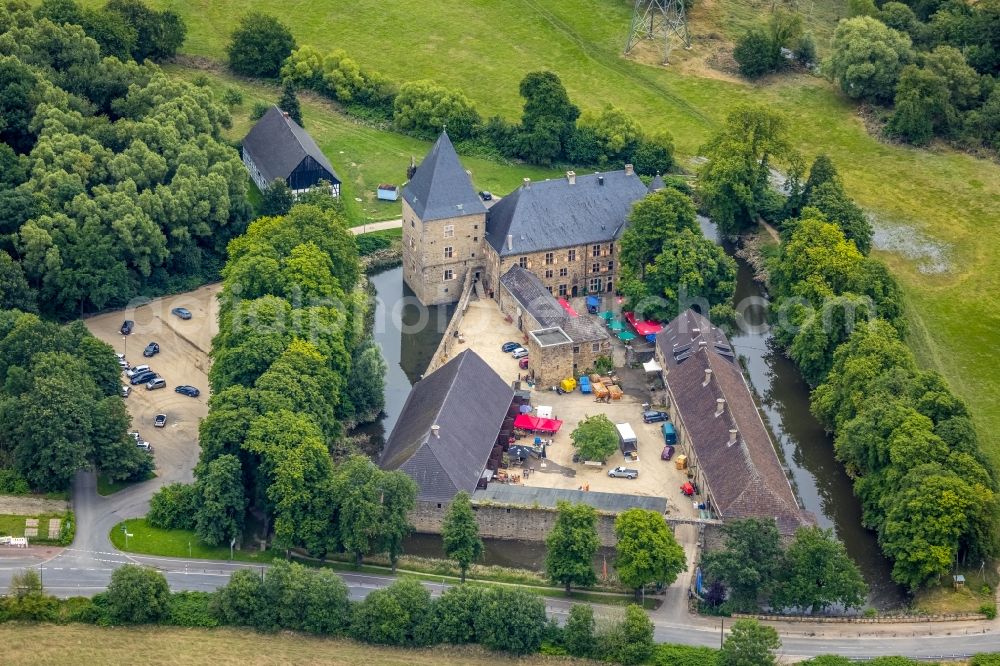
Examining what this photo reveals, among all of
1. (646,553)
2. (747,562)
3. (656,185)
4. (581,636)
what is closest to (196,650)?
(581,636)

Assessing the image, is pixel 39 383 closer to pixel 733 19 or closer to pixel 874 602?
pixel 874 602

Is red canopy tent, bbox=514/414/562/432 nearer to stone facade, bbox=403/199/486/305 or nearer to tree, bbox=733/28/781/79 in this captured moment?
stone facade, bbox=403/199/486/305

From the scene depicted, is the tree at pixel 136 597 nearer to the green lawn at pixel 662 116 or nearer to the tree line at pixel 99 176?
the tree line at pixel 99 176

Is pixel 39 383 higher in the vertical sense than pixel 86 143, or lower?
lower

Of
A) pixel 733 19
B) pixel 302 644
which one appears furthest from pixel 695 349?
pixel 733 19

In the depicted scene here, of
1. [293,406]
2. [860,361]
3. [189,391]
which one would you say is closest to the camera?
[293,406]

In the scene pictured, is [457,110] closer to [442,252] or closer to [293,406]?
[442,252]
